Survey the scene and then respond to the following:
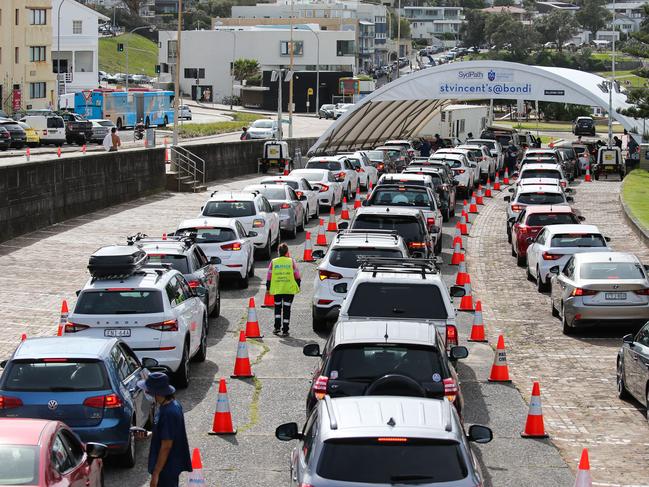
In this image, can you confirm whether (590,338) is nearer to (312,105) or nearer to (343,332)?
(343,332)

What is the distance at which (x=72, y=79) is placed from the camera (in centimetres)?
11944

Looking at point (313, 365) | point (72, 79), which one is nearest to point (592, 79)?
point (313, 365)

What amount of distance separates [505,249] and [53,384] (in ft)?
73.1

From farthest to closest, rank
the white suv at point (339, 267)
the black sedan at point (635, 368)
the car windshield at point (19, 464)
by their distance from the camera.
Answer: the white suv at point (339, 267), the black sedan at point (635, 368), the car windshield at point (19, 464)

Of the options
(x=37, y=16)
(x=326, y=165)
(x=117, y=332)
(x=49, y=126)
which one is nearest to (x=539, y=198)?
(x=326, y=165)

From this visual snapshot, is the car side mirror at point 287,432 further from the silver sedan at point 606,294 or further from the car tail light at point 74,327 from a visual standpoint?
the silver sedan at point 606,294

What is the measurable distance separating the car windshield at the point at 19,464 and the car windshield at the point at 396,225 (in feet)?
50.7

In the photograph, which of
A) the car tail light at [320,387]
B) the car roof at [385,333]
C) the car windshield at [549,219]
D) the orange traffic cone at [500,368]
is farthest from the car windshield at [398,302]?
the car windshield at [549,219]

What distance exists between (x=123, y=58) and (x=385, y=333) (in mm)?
174428

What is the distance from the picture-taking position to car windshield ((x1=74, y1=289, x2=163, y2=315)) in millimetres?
16781

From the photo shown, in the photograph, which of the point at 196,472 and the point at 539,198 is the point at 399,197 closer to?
the point at 539,198

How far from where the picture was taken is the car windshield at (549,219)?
29719mm

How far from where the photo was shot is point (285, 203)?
33938 mm

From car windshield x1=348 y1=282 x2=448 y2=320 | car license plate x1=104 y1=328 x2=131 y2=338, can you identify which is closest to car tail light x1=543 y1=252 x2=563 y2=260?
car windshield x1=348 y1=282 x2=448 y2=320
